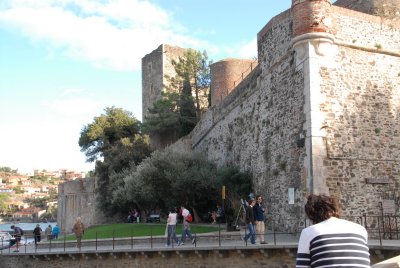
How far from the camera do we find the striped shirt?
3789 millimetres

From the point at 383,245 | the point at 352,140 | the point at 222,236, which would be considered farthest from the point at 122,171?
the point at 383,245

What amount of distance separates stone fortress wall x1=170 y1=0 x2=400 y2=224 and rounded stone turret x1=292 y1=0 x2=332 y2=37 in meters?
0.04

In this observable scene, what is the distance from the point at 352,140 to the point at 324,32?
427cm

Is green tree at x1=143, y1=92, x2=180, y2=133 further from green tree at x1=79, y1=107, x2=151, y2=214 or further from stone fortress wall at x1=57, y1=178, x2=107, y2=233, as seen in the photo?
stone fortress wall at x1=57, y1=178, x2=107, y2=233

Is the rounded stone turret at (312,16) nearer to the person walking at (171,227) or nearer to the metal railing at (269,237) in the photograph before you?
the metal railing at (269,237)

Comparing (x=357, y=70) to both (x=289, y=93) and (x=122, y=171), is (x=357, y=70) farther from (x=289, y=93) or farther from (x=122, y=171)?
(x=122, y=171)

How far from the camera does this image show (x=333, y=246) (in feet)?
12.5

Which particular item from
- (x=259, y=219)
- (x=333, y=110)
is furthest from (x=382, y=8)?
(x=259, y=219)

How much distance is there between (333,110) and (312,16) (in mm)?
3653

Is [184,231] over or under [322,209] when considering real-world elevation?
under

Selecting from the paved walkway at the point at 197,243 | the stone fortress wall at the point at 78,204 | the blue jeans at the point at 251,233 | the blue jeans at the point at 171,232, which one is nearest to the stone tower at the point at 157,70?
the stone fortress wall at the point at 78,204

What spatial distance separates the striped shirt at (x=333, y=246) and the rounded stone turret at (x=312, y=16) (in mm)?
15164

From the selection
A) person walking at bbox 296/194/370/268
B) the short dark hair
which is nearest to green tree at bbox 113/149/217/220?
the short dark hair

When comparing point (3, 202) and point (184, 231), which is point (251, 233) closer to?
point (184, 231)
